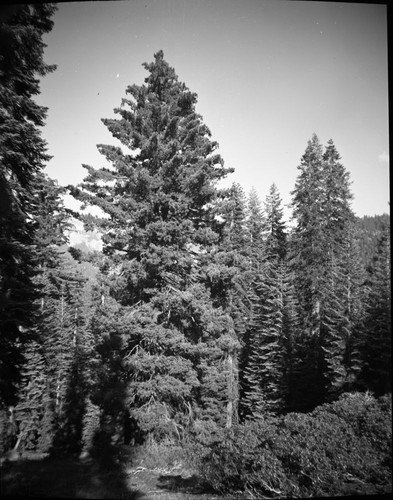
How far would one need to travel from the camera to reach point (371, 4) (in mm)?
5055

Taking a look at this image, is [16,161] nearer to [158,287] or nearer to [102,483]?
[158,287]

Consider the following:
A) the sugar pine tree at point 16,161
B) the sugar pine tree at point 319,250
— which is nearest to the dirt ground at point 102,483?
the sugar pine tree at point 16,161

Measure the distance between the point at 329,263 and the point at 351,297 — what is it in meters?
7.40

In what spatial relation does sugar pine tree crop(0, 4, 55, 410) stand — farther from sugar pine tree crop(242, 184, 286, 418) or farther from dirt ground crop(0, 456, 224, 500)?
sugar pine tree crop(242, 184, 286, 418)

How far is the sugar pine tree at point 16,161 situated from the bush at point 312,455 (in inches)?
296

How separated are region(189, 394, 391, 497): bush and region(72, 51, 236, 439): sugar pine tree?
11.9 feet

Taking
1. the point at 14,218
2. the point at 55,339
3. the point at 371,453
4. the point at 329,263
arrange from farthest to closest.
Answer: the point at 55,339, the point at 329,263, the point at 14,218, the point at 371,453

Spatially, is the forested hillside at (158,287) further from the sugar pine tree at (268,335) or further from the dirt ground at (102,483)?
the sugar pine tree at (268,335)

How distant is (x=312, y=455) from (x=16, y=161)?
1279cm

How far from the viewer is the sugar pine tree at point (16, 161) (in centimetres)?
815

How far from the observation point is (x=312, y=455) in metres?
5.43

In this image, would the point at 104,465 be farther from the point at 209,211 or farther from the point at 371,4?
the point at 371,4

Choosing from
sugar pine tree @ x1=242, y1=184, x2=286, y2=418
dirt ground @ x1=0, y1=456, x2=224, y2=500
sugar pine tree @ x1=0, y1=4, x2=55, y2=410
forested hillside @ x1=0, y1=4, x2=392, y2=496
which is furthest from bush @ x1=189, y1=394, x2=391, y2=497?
sugar pine tree @ x1=242, y1=184, x2=286, y2=418

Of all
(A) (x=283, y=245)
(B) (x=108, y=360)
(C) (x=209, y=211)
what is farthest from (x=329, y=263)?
(B) (x=108, y=360)
